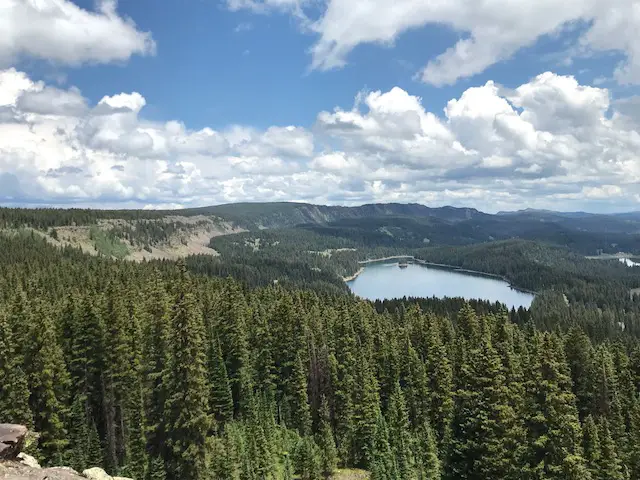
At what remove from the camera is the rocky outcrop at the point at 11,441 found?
2098 centimetres

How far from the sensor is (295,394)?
67625 mm

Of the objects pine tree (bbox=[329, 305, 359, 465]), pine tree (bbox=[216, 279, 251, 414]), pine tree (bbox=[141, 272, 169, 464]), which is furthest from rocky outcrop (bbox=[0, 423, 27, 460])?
→ pine tree (bbox=[329, 305, 359, 465])

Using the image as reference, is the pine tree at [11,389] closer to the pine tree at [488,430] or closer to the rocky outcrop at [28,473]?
the rocky outcrop at [28,473]

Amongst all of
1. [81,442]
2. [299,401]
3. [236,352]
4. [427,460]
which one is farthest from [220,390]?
[427,460]

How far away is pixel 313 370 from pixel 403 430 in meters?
20.0

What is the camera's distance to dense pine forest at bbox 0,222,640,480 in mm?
38594

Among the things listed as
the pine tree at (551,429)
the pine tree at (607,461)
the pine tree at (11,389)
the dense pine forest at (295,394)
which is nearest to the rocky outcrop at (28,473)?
the dense pine forest at (295,394)

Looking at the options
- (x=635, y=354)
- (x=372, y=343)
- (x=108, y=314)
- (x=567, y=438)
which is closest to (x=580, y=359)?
(x=635, y=354)

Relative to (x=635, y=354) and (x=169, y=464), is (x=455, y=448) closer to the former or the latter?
(x=169, y=464)

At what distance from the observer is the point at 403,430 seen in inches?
2243

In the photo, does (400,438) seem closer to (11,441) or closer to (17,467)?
(11,441)

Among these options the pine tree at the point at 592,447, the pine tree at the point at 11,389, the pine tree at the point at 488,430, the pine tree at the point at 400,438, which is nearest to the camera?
the pine tree at the point at 488,430

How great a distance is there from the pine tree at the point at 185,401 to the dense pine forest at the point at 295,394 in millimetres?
123

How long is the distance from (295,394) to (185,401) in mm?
30363
